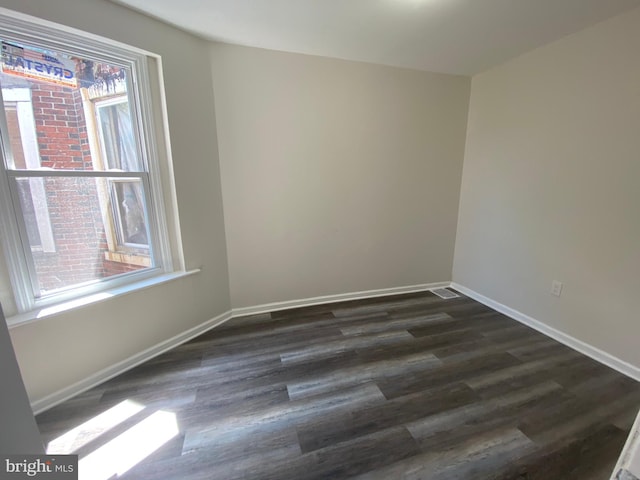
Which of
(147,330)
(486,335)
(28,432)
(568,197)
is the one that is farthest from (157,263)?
(568,197)

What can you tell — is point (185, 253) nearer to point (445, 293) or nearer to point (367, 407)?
point (367, 407)

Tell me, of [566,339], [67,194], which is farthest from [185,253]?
[566,339]

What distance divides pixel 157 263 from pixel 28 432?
4.44ft

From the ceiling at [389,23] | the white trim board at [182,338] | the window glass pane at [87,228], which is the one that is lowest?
the white trim board at [182,338]

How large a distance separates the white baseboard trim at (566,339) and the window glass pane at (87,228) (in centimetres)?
338

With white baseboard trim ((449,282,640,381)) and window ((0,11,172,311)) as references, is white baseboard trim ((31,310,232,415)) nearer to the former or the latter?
window ((0,11,172,311))

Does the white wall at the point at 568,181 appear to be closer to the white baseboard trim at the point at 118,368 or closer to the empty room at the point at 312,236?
the empty room at the point at 312,236

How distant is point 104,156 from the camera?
6.08 feet

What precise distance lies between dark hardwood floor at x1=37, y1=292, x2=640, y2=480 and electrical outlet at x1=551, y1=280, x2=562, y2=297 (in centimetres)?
40

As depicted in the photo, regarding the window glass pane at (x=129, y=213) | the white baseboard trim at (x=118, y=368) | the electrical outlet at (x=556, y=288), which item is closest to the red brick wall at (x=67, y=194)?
the window glass pane at (x=129, y=213)

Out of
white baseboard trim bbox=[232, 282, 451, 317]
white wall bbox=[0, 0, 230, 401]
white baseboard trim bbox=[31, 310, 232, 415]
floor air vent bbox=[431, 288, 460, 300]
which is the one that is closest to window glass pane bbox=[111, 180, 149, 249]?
white wall bbox=[0, 0, 230, 401]

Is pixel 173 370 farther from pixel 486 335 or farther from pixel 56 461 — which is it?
pixel 486 335

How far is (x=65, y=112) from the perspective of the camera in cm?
167

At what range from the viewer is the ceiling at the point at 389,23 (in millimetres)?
1706
